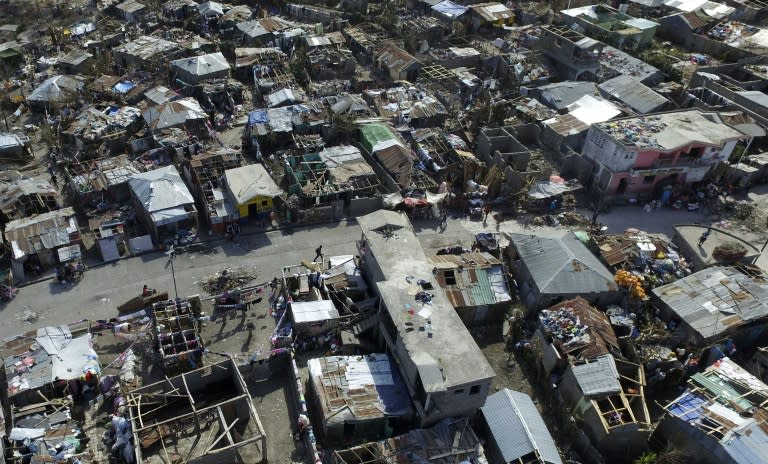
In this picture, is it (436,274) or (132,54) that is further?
(132,54)

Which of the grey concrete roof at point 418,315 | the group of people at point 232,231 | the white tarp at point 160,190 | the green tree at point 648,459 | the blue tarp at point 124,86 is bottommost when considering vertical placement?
the group of people at point 232,231

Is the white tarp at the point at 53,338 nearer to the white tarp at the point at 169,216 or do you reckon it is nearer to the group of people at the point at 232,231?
the white tarp at the point at 169,216

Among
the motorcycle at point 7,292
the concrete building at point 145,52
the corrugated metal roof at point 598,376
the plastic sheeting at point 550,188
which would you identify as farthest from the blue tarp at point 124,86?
the corrugated metal roof at point 598,376

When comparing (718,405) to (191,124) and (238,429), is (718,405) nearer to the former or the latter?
(238,429)

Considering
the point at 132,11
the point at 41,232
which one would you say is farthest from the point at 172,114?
the point at 132,11

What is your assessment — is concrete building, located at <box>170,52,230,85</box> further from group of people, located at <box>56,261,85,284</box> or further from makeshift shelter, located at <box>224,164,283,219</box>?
group of people, located at <box>56,261,85,284</box>

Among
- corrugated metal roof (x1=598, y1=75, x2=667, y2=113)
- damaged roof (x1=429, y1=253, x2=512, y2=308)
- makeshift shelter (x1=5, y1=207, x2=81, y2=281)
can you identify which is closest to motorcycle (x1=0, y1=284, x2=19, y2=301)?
makeshift shelter (x1=5, y1=207, x2=81, y2=281)

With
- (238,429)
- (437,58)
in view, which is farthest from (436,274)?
(437,58)
